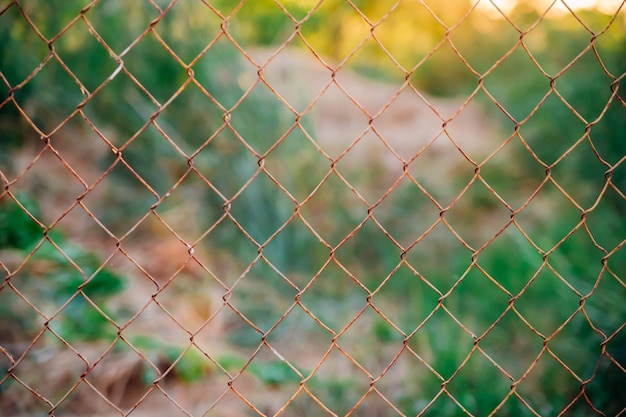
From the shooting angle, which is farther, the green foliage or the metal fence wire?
the green foliage

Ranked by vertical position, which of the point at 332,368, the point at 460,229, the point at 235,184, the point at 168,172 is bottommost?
the point at 460,229

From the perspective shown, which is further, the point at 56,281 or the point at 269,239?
the point at 56,281

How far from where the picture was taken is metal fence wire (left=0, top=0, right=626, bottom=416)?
4.63ft

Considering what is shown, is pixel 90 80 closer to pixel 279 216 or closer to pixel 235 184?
pixel 235 184

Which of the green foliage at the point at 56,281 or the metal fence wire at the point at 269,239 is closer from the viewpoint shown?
the metal fence wire at the point at 269,239

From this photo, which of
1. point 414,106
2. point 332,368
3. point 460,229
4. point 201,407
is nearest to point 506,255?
point 332,368

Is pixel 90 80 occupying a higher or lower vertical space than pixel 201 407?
higher

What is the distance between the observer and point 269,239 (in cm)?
114

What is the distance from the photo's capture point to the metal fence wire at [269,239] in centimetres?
141

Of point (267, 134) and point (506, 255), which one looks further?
point (267, 134)

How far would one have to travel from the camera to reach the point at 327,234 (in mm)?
3625

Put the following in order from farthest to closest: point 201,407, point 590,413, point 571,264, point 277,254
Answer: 1. point 277,254
2. point 571,264
3. point 201,407
4. point 590,413


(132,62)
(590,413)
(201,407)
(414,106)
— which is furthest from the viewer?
(414,106)

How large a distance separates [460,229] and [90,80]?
2819mm
